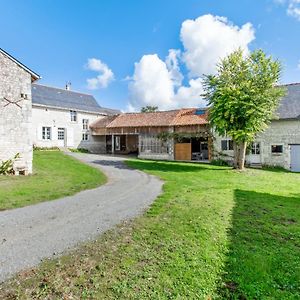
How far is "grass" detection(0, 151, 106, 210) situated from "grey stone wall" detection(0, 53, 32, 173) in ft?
4.94

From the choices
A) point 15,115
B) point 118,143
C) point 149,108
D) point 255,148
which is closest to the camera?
point 15,115

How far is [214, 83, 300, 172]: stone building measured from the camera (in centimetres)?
2197

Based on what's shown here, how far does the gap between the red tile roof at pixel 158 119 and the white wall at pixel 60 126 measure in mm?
1850

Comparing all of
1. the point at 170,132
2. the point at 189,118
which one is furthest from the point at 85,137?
the point at 189,118

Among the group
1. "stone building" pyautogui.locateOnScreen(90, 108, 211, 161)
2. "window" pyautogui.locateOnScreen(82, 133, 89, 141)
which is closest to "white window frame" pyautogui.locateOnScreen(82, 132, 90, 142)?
"window" pyautogui.locateOnScreen(82, 133, 89, 141)

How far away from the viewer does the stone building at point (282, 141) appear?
22.0 metres

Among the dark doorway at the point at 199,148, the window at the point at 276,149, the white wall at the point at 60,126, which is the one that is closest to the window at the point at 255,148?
the window at the point at 276,149

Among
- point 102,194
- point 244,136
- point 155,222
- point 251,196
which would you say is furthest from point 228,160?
point 155,222

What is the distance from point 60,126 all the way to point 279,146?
919 inches

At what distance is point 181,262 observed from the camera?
175 inches

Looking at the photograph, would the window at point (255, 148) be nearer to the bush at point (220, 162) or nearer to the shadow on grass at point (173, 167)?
the bush at point (220, 162)

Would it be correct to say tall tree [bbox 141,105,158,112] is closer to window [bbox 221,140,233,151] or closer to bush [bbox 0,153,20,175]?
window [bbox 221,140,233,151]

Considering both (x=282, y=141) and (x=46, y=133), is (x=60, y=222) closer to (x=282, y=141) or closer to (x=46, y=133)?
(x=282, y=141)

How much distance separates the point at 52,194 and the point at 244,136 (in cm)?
1252
